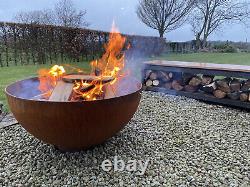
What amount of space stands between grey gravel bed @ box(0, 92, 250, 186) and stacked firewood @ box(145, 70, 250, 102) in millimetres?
766

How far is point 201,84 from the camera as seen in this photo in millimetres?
4629

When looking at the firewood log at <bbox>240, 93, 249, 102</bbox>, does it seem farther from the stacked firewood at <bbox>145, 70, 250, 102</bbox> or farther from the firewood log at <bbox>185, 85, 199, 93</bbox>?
the firewood log at <bbox>185, 85, 199, 93</bbox>

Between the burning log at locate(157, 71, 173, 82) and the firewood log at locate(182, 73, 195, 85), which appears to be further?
the burning log at locate(157, 71, 173, 82)

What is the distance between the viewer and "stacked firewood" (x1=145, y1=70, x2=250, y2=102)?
4.16 meters

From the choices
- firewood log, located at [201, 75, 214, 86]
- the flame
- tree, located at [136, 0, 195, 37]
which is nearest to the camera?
the flame

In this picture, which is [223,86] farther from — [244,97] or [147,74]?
[147,74]

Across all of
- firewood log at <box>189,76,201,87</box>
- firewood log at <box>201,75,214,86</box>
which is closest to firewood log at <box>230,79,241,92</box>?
firewood log at <box>201,75,214,86</box>

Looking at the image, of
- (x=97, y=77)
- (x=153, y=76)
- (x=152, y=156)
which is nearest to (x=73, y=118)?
(x=97, y=77)

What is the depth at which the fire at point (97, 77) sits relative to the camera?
7.65 feet

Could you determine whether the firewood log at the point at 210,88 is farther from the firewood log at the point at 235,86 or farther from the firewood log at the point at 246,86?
the firewood log at the point at 246,86

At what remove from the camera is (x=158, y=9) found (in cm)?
1566

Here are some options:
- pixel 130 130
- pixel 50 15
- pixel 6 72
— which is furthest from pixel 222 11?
pixel 130 130

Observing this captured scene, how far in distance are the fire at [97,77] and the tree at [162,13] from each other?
533 inches

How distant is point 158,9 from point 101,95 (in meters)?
14.5
